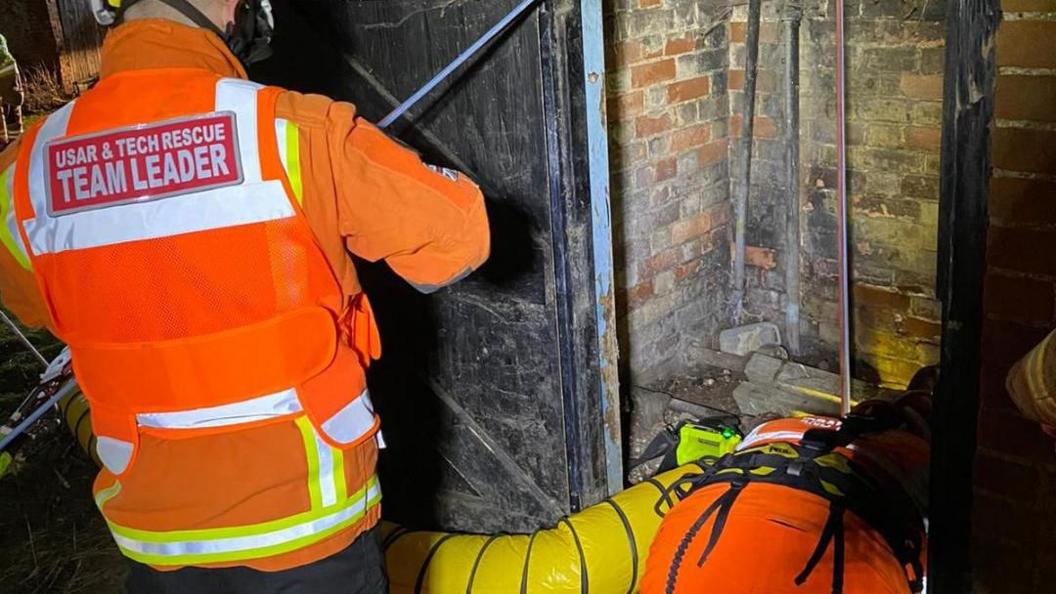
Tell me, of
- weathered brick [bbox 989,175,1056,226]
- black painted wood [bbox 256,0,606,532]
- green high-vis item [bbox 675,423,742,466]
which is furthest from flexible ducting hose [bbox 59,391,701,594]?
weathered brick [bbox 989,175,1056,226]

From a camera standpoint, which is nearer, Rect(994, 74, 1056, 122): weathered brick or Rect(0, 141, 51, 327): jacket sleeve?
Rect(994, 74, 1056, 122): weathered brick

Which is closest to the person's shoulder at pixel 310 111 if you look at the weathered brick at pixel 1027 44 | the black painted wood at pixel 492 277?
the black painted wood at pixel 492 277

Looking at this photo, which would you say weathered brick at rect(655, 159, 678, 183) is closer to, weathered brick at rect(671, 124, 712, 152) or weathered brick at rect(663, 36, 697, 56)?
weathered brick at rect(671, 124, 712, 152)

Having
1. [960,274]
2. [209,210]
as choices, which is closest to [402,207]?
[209,210]

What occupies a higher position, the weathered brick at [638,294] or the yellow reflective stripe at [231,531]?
the yellow reflective stripe at [231,531]

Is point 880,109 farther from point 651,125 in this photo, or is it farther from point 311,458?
point 311,458

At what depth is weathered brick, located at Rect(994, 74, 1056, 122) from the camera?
4.84 feet

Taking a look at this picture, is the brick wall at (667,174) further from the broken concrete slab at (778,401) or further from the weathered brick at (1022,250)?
the weathered brick at (1022,250)

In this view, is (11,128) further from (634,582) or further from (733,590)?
(733,590)

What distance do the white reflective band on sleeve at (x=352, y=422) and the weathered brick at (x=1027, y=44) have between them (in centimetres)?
118

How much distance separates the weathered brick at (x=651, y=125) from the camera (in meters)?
3.69

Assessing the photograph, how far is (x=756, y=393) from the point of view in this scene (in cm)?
377

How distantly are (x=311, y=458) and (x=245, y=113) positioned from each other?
0.56 meters

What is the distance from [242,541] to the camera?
1.61 metres
